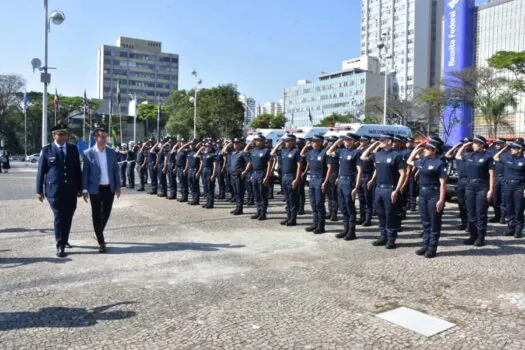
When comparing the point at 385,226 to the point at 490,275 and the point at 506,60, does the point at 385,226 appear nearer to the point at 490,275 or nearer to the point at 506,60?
the point at 490,275

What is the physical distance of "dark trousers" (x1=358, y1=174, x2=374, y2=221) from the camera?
384 inches

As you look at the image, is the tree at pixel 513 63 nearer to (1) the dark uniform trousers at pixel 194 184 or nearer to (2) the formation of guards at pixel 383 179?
(2) the formation of guards at pixel 383 179

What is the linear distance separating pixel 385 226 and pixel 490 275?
1.93m

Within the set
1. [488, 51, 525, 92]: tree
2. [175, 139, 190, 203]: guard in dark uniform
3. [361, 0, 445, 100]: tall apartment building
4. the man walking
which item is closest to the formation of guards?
[175, 139, 190, 203]: guard in dark uniform

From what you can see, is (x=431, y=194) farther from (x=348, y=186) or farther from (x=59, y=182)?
(x=59, y=182)

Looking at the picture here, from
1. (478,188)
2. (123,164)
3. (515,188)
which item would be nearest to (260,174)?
(478,188)

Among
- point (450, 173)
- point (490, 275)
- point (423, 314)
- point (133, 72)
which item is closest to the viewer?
point (423, 314)

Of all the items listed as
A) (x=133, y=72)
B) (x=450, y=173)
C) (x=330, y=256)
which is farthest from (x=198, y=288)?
(x=133, y=72)

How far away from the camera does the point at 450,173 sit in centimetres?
1238

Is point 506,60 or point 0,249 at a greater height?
point 506,60

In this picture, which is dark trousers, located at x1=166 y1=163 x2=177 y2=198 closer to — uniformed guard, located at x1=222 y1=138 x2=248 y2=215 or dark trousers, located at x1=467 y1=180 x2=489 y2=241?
uniformed guard, located at x1=222 y1=138 x2=248 y2=215

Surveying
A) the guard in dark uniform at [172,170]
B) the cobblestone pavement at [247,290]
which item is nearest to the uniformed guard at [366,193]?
the cobblestone pavement at [247,290]

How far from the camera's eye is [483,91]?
42844mm

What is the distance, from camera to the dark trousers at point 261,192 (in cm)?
1035
